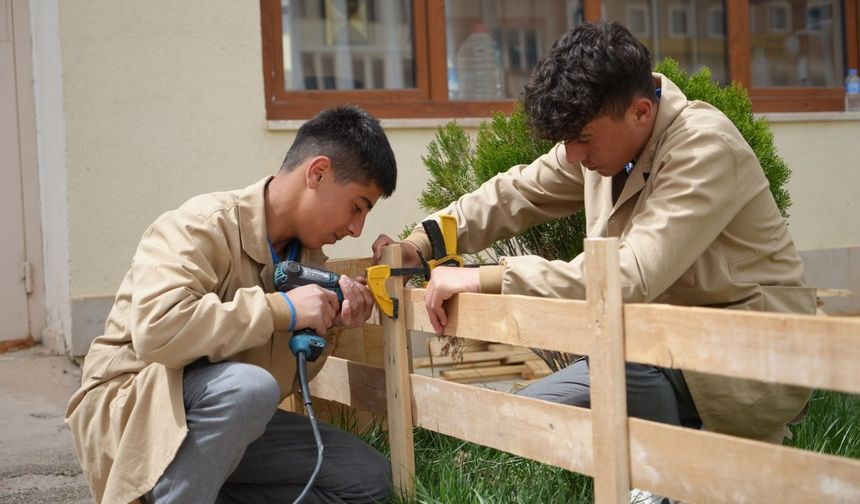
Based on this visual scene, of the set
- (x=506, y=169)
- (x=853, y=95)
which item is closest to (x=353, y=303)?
(x=506, y=169)

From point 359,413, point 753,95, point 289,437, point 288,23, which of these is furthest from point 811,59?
point 289,437

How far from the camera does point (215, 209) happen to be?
316cm

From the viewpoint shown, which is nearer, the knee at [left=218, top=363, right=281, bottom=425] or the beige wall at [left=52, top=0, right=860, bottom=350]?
the knee at [left=218, top=363, right=281, bottom=425]

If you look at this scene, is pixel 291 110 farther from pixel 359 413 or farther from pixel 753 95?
A: pixel 753 95

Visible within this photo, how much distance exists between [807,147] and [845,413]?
3.79 metres

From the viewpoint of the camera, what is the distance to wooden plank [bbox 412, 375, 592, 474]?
2582 mm

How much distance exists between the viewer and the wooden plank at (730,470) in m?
1.99

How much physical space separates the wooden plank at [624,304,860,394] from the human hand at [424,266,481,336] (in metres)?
0.67

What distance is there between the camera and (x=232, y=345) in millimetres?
2900

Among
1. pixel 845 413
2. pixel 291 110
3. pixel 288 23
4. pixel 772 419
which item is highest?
pixel 288 23

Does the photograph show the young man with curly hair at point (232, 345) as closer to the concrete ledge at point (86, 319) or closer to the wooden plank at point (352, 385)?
the wooden plank at point (352, 385)

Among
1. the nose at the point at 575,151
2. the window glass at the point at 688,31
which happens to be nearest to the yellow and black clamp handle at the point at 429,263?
the nose at the point at 575,151

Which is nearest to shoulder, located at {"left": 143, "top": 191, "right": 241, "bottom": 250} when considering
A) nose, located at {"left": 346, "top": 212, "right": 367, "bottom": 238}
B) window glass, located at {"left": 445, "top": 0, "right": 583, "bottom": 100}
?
nose, located at {"left": 346, "top": 212, "right": 367, "bottom": 238}

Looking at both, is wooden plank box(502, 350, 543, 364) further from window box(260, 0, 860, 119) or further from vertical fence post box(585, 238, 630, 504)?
vertical fence post box(585, 238, 630, 504)
